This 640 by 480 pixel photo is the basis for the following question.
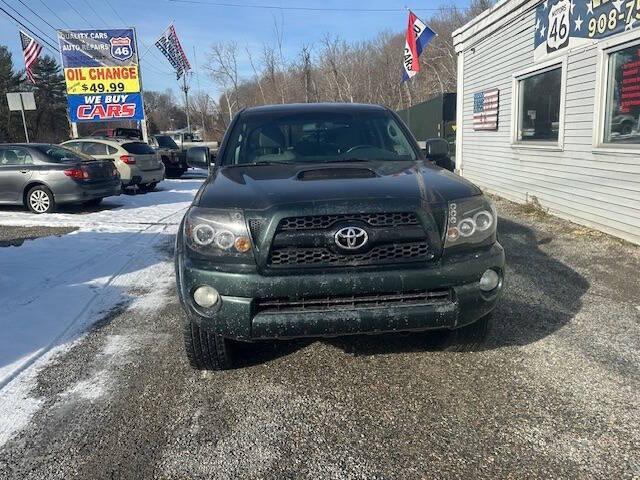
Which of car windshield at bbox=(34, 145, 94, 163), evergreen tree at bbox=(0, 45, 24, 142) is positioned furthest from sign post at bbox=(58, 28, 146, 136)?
evergreen tree at bbox=(0, 45, 24, 142)

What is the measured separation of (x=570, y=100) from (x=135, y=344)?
7.53 m

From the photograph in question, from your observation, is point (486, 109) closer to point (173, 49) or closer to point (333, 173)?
point (333, 173)

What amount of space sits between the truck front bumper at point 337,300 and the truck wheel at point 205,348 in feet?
0.90

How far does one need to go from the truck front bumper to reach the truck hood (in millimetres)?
396

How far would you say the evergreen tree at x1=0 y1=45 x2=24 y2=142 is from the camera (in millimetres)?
44938

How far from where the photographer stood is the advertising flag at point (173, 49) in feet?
102

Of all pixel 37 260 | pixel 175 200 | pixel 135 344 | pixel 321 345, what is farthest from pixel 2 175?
pixel 321 345

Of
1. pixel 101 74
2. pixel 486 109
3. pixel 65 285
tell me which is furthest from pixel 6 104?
pixel 65 285

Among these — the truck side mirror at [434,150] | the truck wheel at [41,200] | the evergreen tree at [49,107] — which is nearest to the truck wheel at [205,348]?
the truck side mirror at [434,150]

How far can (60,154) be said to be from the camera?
10969 millimetres

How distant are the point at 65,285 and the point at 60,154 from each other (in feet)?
22.3

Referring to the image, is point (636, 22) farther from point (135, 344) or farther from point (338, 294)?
point (135, 344)

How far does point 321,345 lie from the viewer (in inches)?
143

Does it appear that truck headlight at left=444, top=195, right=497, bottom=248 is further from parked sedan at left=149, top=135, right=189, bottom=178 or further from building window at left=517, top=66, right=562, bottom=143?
parked sedan at left=149, top=135, right=189, bottom=178
